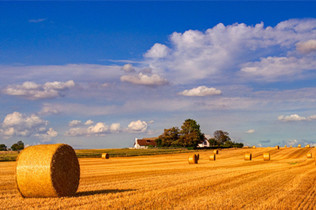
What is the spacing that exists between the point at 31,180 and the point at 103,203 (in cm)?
316

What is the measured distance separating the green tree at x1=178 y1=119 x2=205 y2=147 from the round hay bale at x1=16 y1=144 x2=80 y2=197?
94880 millimetres

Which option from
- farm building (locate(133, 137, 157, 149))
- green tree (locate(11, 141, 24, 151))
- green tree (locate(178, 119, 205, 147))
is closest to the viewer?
green tree (locate(178, 119, 205, 147))

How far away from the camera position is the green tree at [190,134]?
108688 mm

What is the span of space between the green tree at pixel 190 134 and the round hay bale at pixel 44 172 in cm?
9488

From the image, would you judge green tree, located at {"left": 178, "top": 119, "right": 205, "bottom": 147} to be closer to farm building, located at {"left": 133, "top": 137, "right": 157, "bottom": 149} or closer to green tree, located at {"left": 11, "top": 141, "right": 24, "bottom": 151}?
farm building, located at {"left": 133, "top": 137, "right": 157, "bottom": 149}

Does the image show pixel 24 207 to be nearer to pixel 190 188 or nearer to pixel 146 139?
pixel 190 188

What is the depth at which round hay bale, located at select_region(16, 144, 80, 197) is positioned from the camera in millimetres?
13305

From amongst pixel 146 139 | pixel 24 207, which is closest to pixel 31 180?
pixel 24 207

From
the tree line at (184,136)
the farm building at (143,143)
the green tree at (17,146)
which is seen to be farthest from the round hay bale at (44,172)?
the farm building at (143,143)

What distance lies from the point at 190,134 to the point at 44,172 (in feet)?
323

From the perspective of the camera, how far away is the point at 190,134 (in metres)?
111

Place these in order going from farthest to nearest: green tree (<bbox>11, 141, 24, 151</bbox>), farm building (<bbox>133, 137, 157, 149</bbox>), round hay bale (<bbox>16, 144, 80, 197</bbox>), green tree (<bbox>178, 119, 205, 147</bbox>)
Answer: farm building (<bbox>133, 137, 157, 149</bbox>) → green tree (<bbox>11, 141, 24, 151</bbox>) → green tree (<bbox>178, 119, 205, 147</bbox>) → round hay bale (<bbox>16, 144, 80, 197</bbox>)

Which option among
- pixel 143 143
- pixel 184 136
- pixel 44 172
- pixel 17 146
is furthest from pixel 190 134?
pixel 44 172

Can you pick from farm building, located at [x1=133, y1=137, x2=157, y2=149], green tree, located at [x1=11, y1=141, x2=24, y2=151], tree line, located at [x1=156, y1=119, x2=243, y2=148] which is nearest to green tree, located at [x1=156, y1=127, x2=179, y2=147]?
tree line, located at [x1=156, y1=119, x2=243, y2=148]
